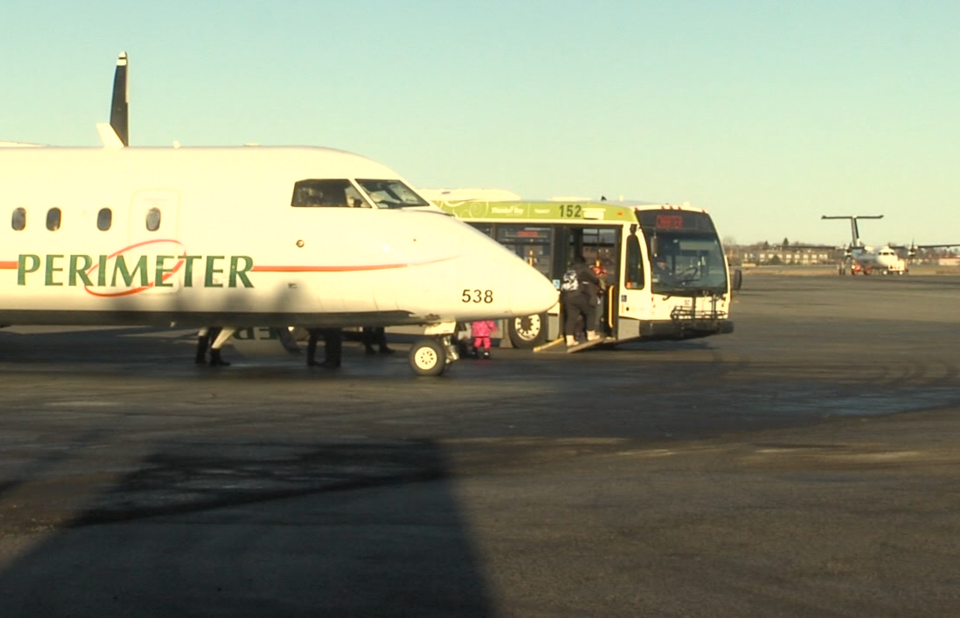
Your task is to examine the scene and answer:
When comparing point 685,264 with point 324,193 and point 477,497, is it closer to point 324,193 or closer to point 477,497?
point 324,193

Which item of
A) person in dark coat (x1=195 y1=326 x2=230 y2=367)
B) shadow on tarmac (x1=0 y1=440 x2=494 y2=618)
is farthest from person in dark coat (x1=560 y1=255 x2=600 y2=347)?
shadow on tarmac (x1=0 y1=440 x2=494 y2=618)

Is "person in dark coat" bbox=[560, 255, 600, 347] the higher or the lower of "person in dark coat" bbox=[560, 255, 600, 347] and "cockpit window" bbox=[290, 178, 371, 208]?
the lower

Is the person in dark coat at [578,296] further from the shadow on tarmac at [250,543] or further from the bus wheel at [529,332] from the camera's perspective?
the shadow on tarmac at [250,543]

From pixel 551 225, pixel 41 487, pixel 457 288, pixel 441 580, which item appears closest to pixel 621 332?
pixel 551 225

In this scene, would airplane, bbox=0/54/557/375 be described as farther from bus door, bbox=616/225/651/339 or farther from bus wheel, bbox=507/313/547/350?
bus door, bbox=616/225/651/339

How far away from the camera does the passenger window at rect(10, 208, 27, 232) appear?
19.5 metres

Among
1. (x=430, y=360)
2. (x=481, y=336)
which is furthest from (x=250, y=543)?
(x=481, y=336)

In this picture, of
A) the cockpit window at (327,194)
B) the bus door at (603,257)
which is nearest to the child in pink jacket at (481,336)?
the bus door at (603,257)

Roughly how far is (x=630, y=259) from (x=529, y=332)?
235 cm

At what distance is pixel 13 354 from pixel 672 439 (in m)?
14.9

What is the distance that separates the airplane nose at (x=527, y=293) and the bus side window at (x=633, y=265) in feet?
25.5

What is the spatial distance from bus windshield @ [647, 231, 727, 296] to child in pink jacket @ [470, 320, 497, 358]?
3.89 meters

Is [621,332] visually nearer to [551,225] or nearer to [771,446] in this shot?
[551,225]

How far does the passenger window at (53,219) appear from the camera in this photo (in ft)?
63.6
